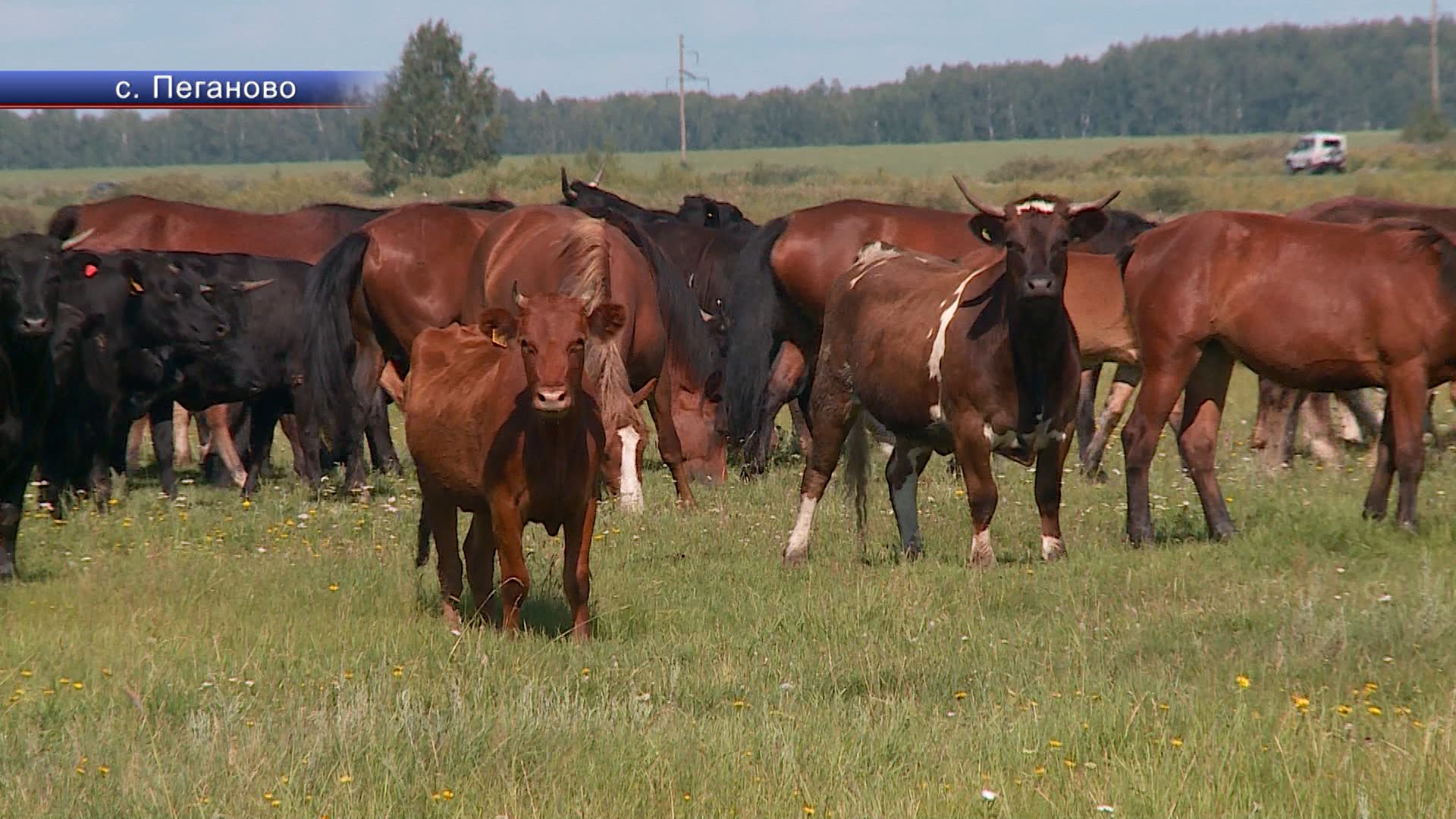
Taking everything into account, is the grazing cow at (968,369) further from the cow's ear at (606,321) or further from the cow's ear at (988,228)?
the cow's ear at (606,321)

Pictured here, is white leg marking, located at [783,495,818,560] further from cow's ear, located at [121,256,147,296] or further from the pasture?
cow's ear, located at [121,256,147,296]

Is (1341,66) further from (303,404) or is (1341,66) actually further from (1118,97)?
(303,404)

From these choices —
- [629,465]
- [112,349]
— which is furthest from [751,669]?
[112,349]

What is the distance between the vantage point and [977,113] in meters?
156

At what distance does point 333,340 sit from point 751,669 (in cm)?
765

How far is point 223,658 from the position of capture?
755 cm

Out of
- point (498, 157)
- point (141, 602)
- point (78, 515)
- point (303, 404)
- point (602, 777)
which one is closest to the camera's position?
point (602, 777)

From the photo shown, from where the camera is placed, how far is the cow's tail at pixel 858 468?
11.1 metres

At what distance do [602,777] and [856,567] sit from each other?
444cm

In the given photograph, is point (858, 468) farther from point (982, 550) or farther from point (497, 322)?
point (497, 322)

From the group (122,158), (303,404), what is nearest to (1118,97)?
(122,158)

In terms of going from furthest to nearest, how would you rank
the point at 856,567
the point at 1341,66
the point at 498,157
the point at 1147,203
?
the point at 1341,66, the point at 498,157, the point at 1147,203, the point at 856,567

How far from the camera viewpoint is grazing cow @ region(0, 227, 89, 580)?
984 centimetres

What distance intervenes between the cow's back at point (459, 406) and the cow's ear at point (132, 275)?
21.1 feet
